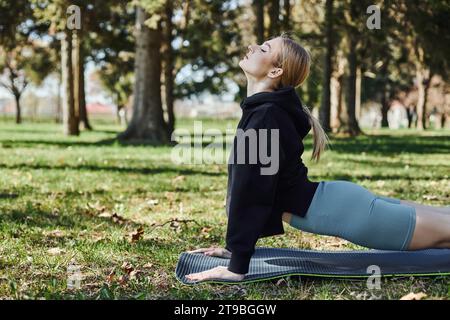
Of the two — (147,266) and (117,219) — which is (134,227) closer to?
(117,219)

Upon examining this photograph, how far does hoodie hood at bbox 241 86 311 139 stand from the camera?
3.52 metres

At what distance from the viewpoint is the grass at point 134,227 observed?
3262 millimetres

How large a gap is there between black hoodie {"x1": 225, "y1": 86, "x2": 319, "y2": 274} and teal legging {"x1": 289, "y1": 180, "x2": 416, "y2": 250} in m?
0.09

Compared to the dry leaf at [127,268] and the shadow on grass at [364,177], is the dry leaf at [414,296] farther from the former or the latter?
the shadow on grass at [364,177]

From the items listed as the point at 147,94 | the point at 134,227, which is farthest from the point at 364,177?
the point at 147,94

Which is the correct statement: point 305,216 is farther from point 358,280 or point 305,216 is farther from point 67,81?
point 67,81

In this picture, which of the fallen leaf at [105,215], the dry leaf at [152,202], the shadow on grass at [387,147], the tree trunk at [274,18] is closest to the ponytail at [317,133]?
the fallen leaf at [105,215]

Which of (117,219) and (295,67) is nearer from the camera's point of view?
(295,67)

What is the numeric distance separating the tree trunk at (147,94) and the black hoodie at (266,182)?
45.9ft

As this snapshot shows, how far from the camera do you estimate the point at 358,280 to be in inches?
136

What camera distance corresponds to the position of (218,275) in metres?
3.38

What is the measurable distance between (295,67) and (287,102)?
0.99 feet

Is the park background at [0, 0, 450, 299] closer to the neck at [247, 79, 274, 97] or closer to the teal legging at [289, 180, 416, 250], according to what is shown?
the teal legging at [289, 180, 416, 250]
